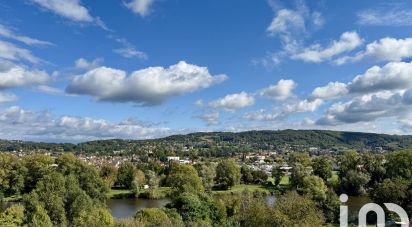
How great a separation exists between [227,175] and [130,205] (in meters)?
24.1

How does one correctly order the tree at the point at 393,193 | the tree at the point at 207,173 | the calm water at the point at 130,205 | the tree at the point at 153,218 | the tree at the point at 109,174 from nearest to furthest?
the tree at the point at 153,218 < the tree at the point at 393,193 < the calm water at the point at 130,205 < the tree at the point at 207,173 < the tree at the point at 109,174

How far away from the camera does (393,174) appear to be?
6862 cm

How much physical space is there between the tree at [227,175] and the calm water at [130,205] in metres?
15.3

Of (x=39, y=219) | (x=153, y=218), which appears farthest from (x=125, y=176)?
(x=153, y=218)

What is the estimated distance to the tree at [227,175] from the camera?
8062 cm

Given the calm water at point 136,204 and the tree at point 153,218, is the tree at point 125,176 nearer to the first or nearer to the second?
the calm water at point 136,204

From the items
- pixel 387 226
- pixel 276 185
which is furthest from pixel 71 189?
pixel 276 185

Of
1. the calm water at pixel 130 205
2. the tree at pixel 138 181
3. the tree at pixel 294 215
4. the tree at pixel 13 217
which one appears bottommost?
the calm water at pixel 130 205

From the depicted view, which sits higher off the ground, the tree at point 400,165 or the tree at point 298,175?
the tree at point 400,165

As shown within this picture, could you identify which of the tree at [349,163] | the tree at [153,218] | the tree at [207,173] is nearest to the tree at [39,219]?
the tree at [153,218]

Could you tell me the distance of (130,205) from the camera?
207ft

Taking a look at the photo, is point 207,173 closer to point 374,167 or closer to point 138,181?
point 138,181

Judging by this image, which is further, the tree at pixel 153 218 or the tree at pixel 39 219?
the tree at pixel 39 219

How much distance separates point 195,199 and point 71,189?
15.0m
